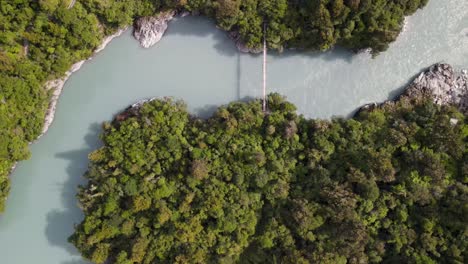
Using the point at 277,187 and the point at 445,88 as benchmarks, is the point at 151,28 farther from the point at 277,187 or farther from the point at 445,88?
the point at 445,88

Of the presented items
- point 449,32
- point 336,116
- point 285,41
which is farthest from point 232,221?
point 449,32

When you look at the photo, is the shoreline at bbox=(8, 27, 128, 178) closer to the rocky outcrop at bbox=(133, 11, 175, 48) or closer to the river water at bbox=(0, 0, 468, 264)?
the river water at bbox=(0, 0, 468, 264)

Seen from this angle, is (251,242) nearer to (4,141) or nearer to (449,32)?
(4,141)

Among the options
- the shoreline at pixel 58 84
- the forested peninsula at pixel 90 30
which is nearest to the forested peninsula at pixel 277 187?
the shoreline at pixel 58 84

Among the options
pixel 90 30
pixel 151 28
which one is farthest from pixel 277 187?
pixel 90 30

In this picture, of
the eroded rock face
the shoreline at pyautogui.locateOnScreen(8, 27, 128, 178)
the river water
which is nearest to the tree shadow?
the river water

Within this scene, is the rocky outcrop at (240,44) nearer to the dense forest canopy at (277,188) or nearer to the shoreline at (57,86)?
the dense forest canopy at (277,188)
